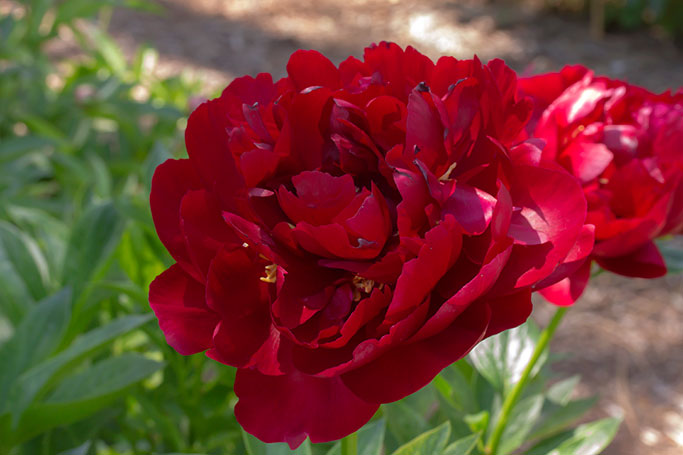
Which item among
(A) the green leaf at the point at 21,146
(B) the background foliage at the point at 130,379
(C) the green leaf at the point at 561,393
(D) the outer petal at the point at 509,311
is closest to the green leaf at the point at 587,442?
(B) the background foliage at the point at 130,379

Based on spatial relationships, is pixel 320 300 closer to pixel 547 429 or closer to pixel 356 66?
pixel 356 66

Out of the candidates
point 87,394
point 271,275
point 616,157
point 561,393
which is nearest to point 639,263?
point 616,157

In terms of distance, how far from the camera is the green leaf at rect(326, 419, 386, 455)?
1.93 feet

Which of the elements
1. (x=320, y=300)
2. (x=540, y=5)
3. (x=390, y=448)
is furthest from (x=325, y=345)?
(x=540, y=5)

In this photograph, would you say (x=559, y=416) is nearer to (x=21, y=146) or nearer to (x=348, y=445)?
(x=348, y=445)

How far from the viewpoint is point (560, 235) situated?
402 mm

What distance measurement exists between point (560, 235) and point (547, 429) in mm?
516

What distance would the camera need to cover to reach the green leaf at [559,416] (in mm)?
851

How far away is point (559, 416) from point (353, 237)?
1.88 ft

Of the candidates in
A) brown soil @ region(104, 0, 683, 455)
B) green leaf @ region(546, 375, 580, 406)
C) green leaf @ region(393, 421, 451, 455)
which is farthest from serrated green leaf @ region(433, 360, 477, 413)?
brown soil @ region(104, 0, 683, 455)

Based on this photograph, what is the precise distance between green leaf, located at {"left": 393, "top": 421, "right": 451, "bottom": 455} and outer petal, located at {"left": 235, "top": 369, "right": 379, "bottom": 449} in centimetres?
16

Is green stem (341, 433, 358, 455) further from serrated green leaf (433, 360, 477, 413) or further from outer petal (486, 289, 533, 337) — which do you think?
serrated green leaf (433, 360, 477, 413)

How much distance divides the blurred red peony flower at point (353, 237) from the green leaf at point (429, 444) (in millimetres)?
160

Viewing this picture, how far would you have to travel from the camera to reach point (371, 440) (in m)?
0.60
